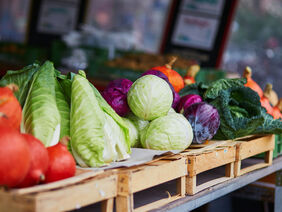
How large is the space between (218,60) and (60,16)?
3.07 metres

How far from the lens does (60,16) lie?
8094 mm

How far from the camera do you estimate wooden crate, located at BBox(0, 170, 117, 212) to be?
1357 mm

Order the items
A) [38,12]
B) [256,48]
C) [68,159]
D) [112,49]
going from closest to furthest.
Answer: [68,159], [112,49], [256,48], [38,12]

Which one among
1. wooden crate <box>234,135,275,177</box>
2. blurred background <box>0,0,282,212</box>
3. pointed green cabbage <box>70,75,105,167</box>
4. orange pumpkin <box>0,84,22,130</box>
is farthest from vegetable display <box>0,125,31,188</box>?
blurred background <box>0,0,282,212</box>

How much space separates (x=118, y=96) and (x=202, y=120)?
0.45 m

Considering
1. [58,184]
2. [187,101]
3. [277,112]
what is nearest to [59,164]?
[58,184]

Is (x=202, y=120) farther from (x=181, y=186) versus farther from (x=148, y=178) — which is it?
(x=148, y=178)

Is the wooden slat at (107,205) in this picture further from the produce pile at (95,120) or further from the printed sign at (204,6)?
the printed sign at (204,6)

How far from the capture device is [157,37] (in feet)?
26.1

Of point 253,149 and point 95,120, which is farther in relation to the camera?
point 253,149

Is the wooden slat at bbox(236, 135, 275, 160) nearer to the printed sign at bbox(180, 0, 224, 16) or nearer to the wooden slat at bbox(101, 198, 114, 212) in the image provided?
the wooden slat at bbox(101, 198, 114, 212)

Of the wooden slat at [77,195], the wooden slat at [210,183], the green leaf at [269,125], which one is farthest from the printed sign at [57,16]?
the wooden slat at [77,195]

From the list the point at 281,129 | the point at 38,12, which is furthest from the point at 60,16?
the point at 281,129

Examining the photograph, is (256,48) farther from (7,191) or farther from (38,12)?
(7,191)
